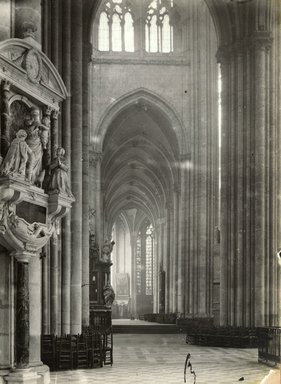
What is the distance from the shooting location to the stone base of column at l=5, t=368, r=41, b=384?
9.10 metres

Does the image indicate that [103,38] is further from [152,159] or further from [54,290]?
[54,290]

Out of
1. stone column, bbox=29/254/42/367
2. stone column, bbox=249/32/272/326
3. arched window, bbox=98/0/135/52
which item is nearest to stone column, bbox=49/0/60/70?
stone column, bbox=29/254/42/367

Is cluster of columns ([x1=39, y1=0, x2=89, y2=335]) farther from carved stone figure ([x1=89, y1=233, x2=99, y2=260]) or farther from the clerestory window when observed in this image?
the clerestory window

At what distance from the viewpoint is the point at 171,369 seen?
1459 cm

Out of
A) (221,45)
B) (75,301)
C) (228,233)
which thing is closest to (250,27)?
(221,45)

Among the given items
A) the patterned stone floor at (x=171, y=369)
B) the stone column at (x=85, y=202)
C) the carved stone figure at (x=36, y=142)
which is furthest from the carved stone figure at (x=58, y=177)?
the stone column at (x=85, y=202)

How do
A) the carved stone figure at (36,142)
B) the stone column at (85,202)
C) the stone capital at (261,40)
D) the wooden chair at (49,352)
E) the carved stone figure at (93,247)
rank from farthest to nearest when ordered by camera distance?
the carved stone figure at (93,247) → the stone capital at (261,40) → the stone column at (85,202) → the wooden chair at (49,352) → the carved stone figure at (36,142)

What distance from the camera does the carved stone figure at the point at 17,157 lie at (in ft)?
30.1

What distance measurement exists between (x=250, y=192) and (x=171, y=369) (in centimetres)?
1075

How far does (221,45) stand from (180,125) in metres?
12.8

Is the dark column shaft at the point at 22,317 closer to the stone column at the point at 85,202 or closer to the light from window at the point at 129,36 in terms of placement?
the stone column at the point at 85,202

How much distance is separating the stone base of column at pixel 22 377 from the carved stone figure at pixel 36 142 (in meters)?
2.70

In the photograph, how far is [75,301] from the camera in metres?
17.7

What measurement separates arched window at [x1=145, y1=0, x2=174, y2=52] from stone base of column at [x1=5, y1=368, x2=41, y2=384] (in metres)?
31.8
